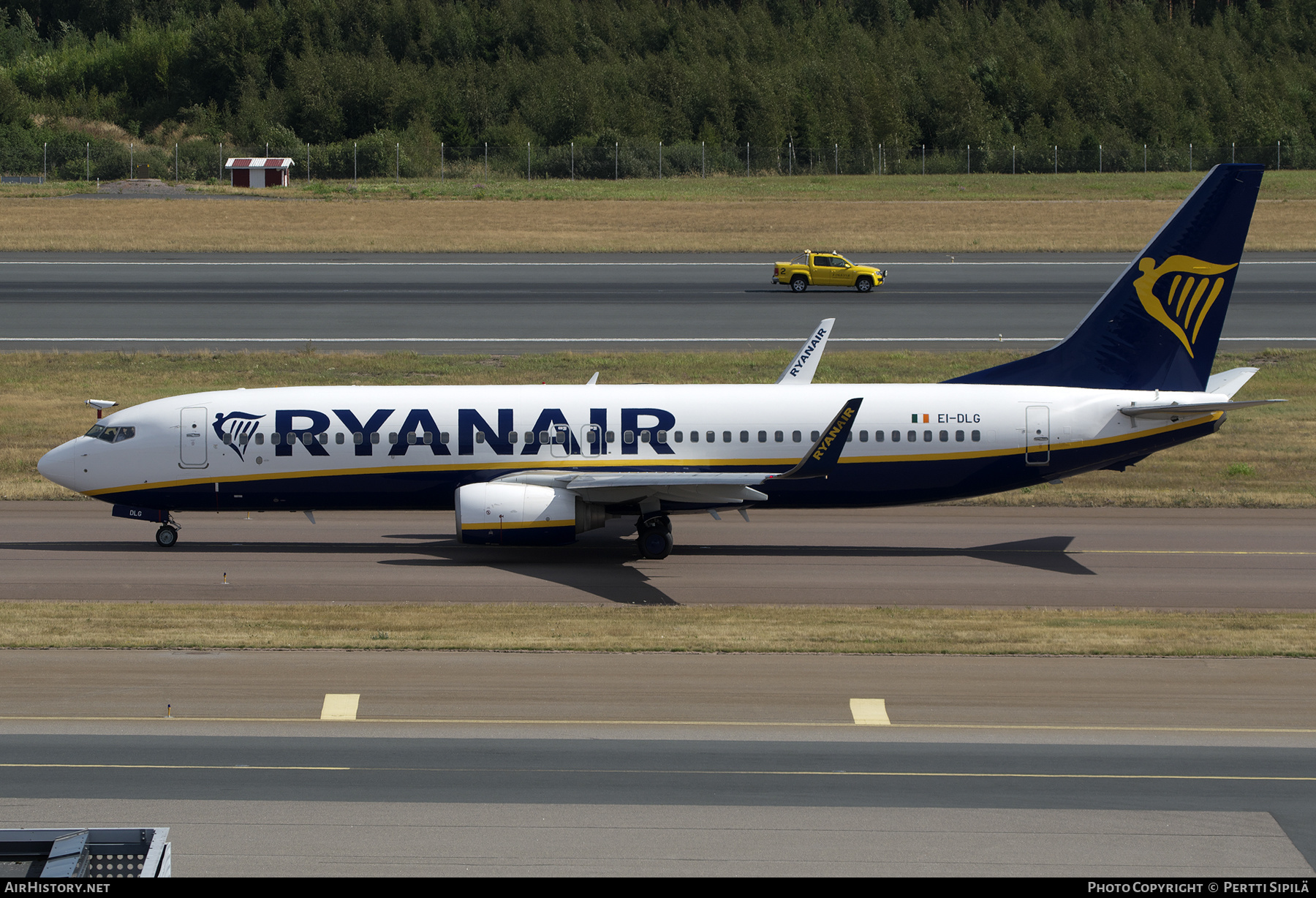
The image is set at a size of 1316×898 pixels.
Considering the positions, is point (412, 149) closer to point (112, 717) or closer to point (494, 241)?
point (494, 241)

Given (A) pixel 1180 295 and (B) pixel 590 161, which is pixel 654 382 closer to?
(A) pixel 1180 295

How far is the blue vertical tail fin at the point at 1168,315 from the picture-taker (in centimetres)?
3222

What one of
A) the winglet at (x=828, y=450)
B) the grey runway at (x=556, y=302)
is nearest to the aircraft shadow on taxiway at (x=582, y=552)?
the winglet at (x=828, y=450)

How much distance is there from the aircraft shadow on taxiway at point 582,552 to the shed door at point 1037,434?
239 centimetres

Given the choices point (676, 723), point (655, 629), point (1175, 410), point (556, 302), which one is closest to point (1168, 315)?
point (1175, 410)

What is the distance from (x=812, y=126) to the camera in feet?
463

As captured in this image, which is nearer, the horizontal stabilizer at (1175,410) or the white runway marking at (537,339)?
the horizontal stabilizer at (1175,410)

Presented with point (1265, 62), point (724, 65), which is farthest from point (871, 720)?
point (1265, 62)

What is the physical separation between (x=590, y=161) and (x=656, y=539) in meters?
97.2

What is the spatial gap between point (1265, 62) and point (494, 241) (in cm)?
11390

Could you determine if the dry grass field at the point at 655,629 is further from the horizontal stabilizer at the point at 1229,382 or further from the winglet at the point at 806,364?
the winglet at the point at 806,364

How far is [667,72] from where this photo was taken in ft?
488

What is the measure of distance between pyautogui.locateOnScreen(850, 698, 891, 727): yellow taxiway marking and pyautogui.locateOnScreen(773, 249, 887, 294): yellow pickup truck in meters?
52.1

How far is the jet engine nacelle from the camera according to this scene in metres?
29.4
